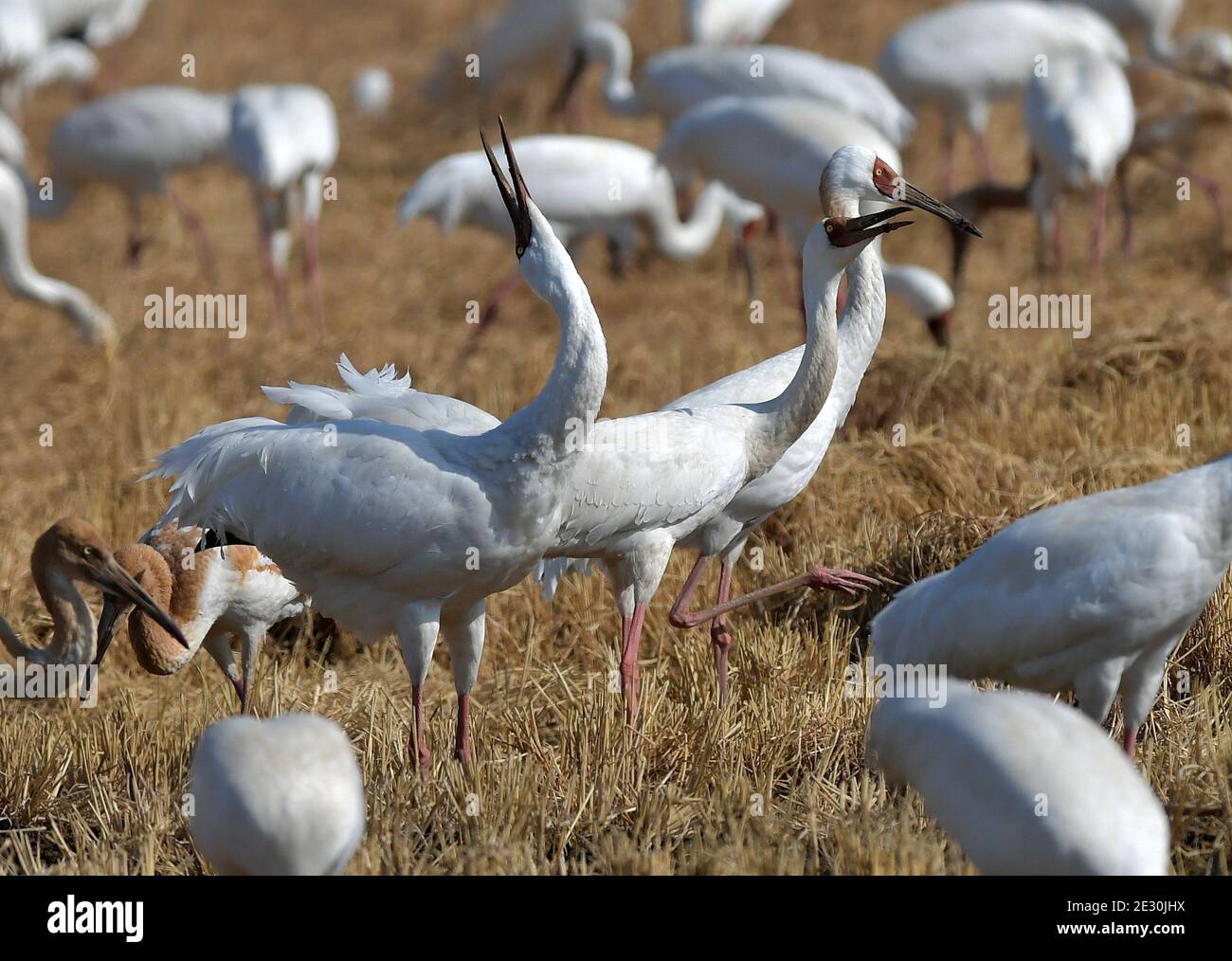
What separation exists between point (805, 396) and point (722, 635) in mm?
1001

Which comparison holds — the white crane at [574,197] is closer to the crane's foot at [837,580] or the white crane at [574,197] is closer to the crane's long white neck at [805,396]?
the crane's foot at [837,580]

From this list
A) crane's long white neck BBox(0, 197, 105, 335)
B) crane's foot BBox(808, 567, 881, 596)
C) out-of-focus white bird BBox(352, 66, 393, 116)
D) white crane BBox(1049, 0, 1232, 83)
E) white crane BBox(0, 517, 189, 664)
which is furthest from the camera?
out-of-focus white bird BBox(352, 66, 393, 116)

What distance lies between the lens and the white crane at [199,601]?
17.6ft

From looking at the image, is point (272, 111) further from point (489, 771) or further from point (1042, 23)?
point (489, 771)

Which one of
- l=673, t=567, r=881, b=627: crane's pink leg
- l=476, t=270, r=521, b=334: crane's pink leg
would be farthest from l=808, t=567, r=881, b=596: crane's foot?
l=476, t=270, r=521, b=334: crane's pink leg

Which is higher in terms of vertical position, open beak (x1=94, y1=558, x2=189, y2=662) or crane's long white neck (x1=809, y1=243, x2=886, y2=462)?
crane's long white neck (x1=809, y1=243, x2=886, y2=462)

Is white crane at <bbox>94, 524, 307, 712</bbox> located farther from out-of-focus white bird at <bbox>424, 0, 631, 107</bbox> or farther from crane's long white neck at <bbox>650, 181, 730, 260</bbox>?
out-of-focus white bird at <bbox>424, 0, 631, 107</bbox>

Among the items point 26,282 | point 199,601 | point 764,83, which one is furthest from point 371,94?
point 199,601

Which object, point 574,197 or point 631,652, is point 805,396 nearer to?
point 631,652

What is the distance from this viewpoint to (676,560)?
6168mm

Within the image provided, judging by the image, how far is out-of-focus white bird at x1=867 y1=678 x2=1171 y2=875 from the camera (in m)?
3.22

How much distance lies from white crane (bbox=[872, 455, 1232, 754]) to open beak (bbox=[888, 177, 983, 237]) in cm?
94

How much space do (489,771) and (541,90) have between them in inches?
419
